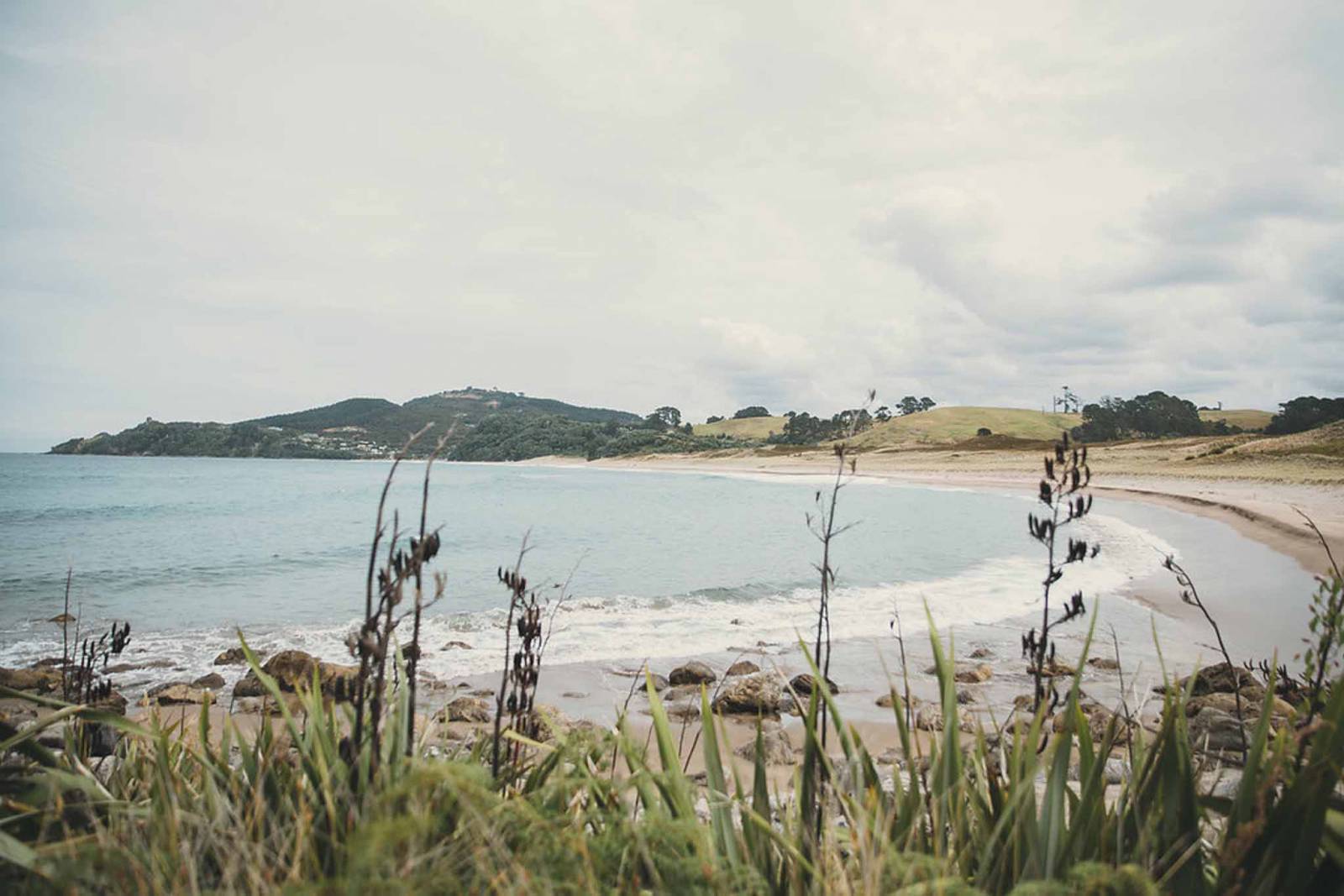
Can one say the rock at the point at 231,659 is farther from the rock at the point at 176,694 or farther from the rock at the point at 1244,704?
the rock at the point at 1244,704

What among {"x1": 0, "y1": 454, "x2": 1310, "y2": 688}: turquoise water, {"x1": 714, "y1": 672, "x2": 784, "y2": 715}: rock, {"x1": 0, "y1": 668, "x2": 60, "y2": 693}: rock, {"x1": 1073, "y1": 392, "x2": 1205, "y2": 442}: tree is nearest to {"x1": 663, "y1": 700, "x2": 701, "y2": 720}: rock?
{"x1": 714, "y1": 672, "x2": 784, "y2": 715}: rock

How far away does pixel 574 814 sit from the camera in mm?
2164

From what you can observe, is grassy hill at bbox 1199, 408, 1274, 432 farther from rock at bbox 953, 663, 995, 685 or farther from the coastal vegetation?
the coastal vegetation

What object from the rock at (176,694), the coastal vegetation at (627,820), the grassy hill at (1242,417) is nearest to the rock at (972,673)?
the coastal vegetation at (627,820)

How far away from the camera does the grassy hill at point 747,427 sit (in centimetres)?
14150

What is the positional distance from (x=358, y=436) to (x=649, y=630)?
14944 centimetres

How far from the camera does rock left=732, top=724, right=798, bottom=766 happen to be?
577cm

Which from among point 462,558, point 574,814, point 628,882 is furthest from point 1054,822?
point 462,558

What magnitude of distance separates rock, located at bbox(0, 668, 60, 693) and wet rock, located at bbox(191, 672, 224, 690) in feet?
4.32

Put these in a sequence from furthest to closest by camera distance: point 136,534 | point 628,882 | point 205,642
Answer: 1. point 136,534
2. point 205,642
3. point 628,882

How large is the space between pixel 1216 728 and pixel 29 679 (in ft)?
38.6

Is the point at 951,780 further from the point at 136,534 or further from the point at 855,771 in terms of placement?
the point at 136,534

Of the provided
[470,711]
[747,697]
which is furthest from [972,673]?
[470,711]

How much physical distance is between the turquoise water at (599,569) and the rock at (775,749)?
0.87 meters
